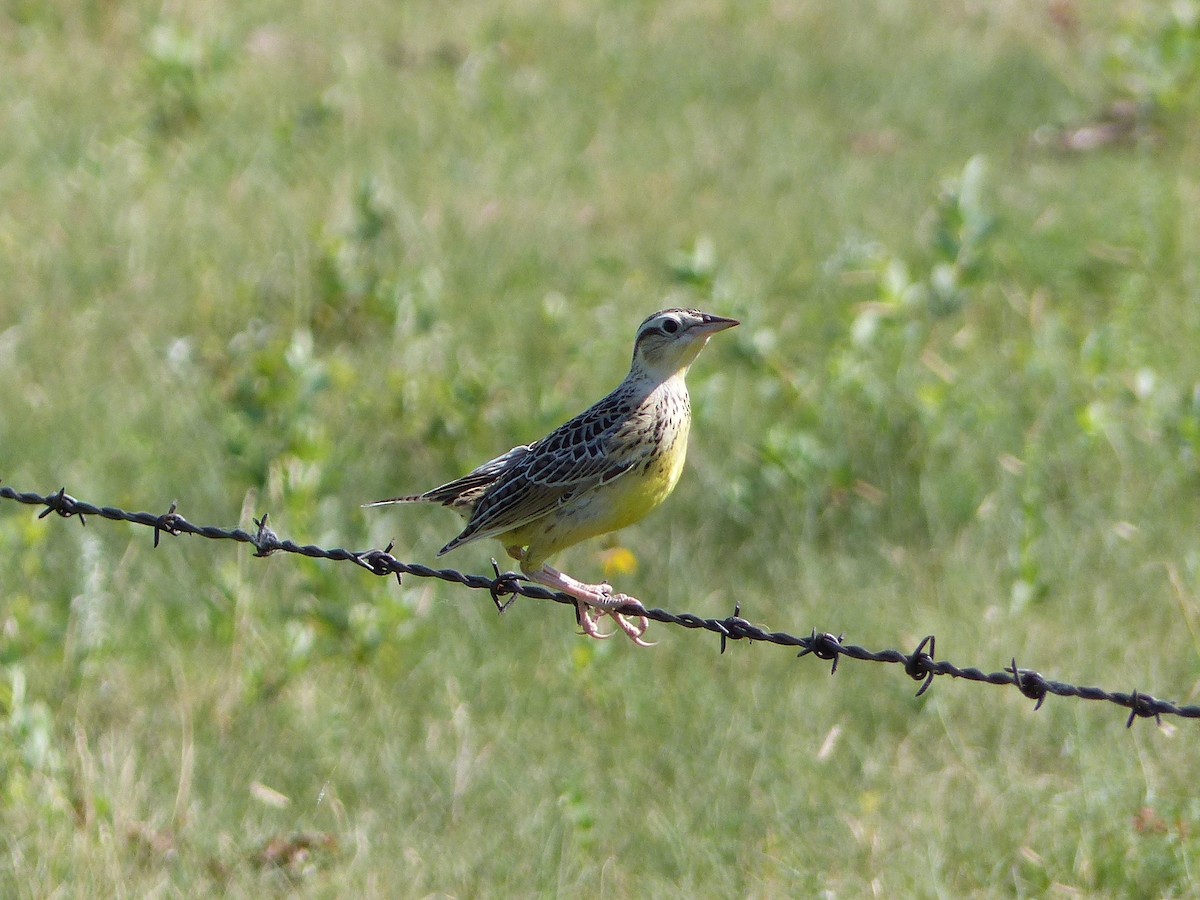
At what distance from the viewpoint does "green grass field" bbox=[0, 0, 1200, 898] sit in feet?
19.8

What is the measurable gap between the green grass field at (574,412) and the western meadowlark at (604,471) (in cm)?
120

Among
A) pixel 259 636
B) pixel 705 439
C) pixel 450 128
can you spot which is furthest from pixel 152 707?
pixel 450 128

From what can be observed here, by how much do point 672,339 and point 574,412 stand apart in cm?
323

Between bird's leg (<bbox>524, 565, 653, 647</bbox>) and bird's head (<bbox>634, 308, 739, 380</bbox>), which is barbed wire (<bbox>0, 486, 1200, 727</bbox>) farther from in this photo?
bird's head (<bbox>634, 308, 739, 380</bbox>)

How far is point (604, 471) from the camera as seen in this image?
17.6ft

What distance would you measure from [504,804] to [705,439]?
2734 mm

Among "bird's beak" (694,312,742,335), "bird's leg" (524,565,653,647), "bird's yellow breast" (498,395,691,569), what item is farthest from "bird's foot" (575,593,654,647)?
"bird's beak" (694,312,742,335)

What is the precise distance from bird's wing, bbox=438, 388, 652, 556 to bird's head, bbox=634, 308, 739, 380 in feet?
0.45

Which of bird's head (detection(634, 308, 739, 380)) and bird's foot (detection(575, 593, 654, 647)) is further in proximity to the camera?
bird's head (detection(634, 308, 739, 380))

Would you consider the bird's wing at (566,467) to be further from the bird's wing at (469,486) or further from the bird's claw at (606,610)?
the bird's claw at (606,610)

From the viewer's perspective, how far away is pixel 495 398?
8617 mm

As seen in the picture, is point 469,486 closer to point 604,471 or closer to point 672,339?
point 604,471

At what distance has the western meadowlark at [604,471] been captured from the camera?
5.34m

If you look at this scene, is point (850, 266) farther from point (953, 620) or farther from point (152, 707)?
point (152, 707)
